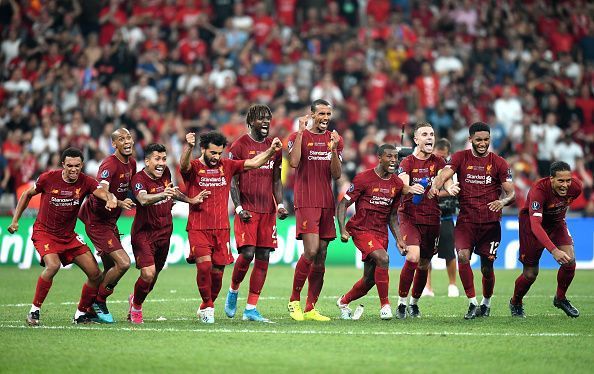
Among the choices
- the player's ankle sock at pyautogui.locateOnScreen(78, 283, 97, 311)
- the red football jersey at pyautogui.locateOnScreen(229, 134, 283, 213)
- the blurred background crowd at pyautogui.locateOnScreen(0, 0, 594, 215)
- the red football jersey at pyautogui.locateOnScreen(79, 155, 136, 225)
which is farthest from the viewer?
the blurred background crowd at pyautogui.locateOnScreen(0, 0, 594, 215)

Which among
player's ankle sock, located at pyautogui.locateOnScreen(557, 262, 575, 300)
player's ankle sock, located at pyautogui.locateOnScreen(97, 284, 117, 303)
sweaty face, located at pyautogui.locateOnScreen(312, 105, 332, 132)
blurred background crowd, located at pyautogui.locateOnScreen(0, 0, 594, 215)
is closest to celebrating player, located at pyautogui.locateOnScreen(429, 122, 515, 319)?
player's ankle sock, located at pyautogui.locateOnScreen(557, 262, 575, 300)

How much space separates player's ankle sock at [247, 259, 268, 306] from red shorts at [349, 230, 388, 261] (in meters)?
1.21

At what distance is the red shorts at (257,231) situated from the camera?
44.8 feet

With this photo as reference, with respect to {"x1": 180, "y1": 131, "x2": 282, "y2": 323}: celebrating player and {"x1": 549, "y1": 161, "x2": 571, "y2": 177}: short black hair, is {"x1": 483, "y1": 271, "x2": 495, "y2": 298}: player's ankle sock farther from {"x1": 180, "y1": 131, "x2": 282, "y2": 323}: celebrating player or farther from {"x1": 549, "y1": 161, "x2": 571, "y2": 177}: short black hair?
{"x1": 180, "y1": 131, "x2": 282, "y2": 323}: celebrating player

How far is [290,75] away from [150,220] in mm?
14401

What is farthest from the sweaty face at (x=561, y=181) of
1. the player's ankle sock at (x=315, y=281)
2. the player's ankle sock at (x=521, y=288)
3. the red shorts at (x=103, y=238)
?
the red shorts at (x=103, y=238)

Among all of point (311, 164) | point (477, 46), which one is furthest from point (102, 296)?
point (477, 46)

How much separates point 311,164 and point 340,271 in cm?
847

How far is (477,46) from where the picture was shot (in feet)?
96.2

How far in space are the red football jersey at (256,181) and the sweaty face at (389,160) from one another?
131cm

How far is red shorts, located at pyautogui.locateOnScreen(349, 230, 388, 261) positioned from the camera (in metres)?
13.8

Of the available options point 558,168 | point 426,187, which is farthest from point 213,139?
point 558,168

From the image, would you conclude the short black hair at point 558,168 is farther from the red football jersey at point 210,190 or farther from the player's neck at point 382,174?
the red football jersey at point 210,190

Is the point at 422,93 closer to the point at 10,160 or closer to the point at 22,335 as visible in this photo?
the point at 10,160
